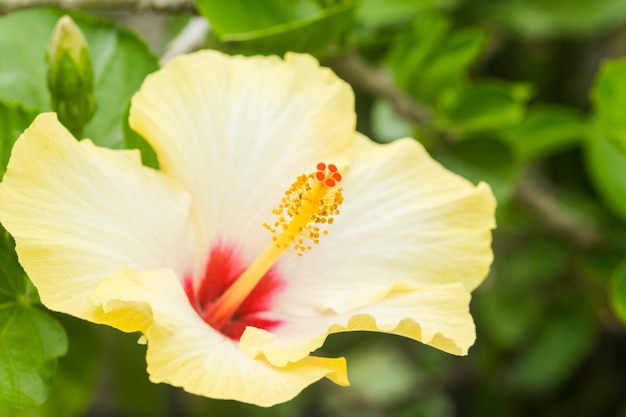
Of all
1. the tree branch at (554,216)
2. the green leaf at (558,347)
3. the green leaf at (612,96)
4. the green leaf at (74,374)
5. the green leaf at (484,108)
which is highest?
the green leaf at (612,96)

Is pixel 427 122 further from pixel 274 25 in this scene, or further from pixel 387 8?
pixel 274 25

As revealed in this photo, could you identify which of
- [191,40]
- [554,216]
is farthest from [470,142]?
[191,40]

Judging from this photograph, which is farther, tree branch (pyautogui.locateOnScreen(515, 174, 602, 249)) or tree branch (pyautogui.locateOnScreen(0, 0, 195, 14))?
tree branch (pyautogui.locateOnScreen(515, 174, 602, 249))

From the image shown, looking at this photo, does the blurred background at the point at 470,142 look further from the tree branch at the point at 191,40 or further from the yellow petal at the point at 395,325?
the yellow petal at the point at 395,325

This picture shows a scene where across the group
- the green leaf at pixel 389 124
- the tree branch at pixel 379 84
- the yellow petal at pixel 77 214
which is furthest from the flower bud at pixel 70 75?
the green leaf at pixel 389 124

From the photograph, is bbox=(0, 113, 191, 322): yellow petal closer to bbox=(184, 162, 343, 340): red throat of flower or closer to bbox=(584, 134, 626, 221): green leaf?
bbox=(184, 162, 343, 340): red throat of flower

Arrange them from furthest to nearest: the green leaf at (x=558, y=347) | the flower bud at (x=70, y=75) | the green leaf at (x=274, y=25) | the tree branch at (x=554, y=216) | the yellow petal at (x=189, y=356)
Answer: the green leaf at (x=558, y=347) < the tree branch at (x=554, y=216) < the green leaf at (x=274, y=25) < the flower bud at (x=70, y=75) < the yellow petal at (x=189, y=356)

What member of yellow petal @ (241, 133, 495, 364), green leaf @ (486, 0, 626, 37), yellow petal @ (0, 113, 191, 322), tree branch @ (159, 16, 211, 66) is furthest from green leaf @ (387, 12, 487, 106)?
yellow petal @ (0, 113, 191, 322)

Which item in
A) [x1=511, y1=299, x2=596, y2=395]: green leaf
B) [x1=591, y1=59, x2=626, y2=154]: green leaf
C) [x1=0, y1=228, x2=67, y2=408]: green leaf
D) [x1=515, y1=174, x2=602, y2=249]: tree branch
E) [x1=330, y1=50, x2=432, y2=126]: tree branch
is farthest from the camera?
[x1=511, y1=299, x2=596, y2=395]: green leaf
